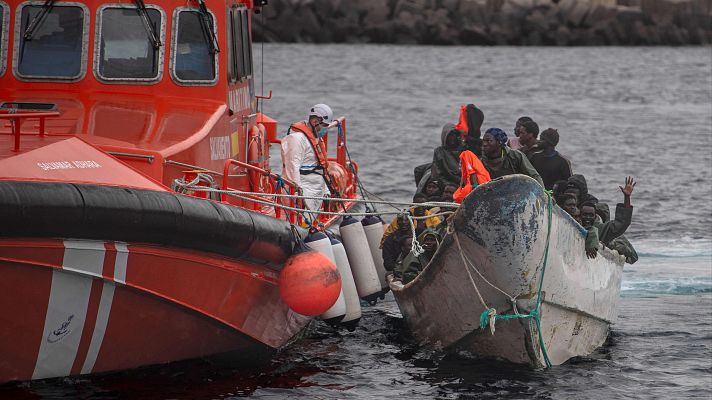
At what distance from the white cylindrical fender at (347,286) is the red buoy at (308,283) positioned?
974 millimetres

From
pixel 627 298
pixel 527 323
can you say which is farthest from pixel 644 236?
pixel 527 323

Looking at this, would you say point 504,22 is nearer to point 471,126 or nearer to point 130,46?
point 471,126

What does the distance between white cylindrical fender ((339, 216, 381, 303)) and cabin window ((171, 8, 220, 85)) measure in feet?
6.28

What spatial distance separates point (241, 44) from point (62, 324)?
341 centimetres

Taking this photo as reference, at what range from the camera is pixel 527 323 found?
9.24m

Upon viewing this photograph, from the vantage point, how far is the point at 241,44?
34.7 ft

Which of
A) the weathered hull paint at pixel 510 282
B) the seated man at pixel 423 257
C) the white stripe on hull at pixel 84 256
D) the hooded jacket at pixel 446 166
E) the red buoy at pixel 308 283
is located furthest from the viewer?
the hooded jacket at pixel 446 166

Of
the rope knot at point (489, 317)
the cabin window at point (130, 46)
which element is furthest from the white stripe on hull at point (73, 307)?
the rope knot at point (489, 317)

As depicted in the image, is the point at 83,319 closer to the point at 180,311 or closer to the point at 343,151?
the point at 180,311

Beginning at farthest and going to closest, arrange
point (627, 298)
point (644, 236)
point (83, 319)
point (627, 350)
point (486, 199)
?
point (644, 236)
point (627, 298)
point (627, 350)
point (486, 199)
point (83, 319)

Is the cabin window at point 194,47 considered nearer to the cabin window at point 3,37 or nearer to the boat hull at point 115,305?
the cabin window at point 3,37

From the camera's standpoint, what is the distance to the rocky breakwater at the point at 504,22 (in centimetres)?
6331

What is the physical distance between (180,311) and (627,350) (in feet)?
13.8

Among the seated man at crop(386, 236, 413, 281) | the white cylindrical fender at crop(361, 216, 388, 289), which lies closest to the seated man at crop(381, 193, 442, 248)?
the seated man at crop(386, 236, 413, 281)
